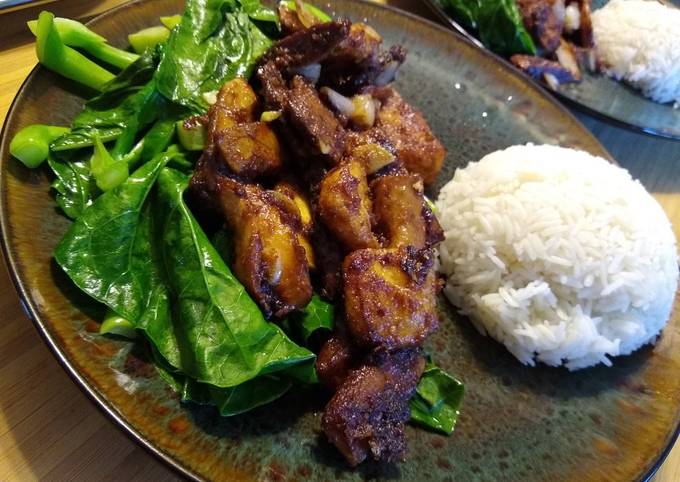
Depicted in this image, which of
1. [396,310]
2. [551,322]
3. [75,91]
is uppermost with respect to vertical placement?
[75,91]

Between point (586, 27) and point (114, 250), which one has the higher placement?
point (586, 27)

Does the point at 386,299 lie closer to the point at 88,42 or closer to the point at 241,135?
the point at 241,135

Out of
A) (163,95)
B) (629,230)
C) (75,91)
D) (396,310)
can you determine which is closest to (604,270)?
(629,230)

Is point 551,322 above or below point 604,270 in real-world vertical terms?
below

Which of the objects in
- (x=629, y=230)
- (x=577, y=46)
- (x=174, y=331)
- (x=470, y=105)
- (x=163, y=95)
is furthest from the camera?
(x=577, y=46)

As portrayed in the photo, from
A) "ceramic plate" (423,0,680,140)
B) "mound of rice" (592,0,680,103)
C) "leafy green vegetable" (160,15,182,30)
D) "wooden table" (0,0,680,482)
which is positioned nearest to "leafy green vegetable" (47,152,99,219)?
"wooden table" (0,0,680,482)

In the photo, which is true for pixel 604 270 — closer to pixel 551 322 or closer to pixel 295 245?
pixel 551 322

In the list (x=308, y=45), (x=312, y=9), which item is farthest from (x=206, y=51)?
(x=312, y=9)
